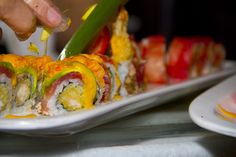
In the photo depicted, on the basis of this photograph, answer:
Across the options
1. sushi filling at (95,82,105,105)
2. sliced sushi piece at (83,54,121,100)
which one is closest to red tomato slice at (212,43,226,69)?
sliced sushi piece at (83,54,121,100)

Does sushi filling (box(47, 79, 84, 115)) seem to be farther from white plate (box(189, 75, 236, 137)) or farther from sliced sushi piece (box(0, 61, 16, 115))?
white plate (box(189, 75, 236, 137))

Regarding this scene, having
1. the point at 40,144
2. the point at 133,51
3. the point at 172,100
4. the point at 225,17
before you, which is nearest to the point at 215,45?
the point at 133,51

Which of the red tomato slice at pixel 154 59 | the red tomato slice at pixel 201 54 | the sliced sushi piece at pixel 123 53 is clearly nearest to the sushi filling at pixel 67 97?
the sliced sushi piece at pixel 123 53

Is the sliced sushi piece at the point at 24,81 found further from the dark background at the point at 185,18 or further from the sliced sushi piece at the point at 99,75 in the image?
the dark background at the point at 185,18

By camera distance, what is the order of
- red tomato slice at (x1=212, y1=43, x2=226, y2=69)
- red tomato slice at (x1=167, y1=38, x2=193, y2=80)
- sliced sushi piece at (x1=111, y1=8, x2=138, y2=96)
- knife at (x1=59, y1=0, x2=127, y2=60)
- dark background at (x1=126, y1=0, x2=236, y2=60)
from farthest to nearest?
dark background at (x1=126, y1=0, x2=236, y2=60) < red tomato slice at (x1=212, y1=43, x2=226, y2=69) < red tomato slice at (x1=167, y1=38, x2=193, y2=80) < sliced sushi piece at (x1=111, y1=8, x2=138, y2=96) < knife at (x1=59, y1=0, x2=127, y2=60)

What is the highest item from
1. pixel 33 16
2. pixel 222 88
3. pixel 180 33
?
pixel 33 16

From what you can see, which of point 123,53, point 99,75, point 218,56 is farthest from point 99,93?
point 218,56

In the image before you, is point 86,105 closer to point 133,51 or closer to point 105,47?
point 105,47
